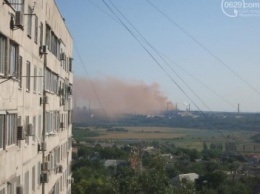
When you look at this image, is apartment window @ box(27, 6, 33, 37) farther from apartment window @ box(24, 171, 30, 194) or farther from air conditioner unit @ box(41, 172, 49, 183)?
air conditioner unit @ box(41, 172, 49, 183)

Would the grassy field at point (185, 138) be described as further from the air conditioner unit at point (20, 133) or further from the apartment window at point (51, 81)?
the air conditioner unit at point (20, 133)

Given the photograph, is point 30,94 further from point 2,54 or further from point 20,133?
point 2,54

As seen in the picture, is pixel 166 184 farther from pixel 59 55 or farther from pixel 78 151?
pixel 78 151

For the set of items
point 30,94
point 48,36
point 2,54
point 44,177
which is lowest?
point 44,177

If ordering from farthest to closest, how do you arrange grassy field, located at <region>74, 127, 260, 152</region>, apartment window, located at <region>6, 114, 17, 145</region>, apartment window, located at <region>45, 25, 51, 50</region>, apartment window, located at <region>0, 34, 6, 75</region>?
grassy field, located at <region>74, 127, 260, 152</region>
apartment window, located at <region>45, 25, 51, 50</region>
apartment window, located at <region>6, 114, 17, 145</region>
apartment window, located at <region>0, 34, 6, 75</region>

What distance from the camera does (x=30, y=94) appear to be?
10.2m

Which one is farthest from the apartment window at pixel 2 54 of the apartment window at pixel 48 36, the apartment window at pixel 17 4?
the apartment window at pixel 48 36

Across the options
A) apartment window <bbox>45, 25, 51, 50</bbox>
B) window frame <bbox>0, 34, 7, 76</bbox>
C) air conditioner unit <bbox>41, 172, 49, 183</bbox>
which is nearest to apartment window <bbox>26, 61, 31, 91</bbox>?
window frame <bbox>0, 34, 7, 76</bbox>

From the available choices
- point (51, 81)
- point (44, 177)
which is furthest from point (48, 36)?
point (44, 177)

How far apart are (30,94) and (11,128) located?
213 centimetres

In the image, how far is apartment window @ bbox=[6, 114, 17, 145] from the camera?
25.7 ft

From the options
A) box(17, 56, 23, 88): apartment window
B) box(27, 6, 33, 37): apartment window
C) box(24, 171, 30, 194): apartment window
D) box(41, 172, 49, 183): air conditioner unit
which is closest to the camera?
box(17, 56, 23, 88): apartment window

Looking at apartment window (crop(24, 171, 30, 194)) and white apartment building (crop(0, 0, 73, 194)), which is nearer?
white apartment building (crop(0, 0, 73, 194))

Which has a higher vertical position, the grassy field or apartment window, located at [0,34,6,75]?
apartment window, located at [0,34,6,75]
